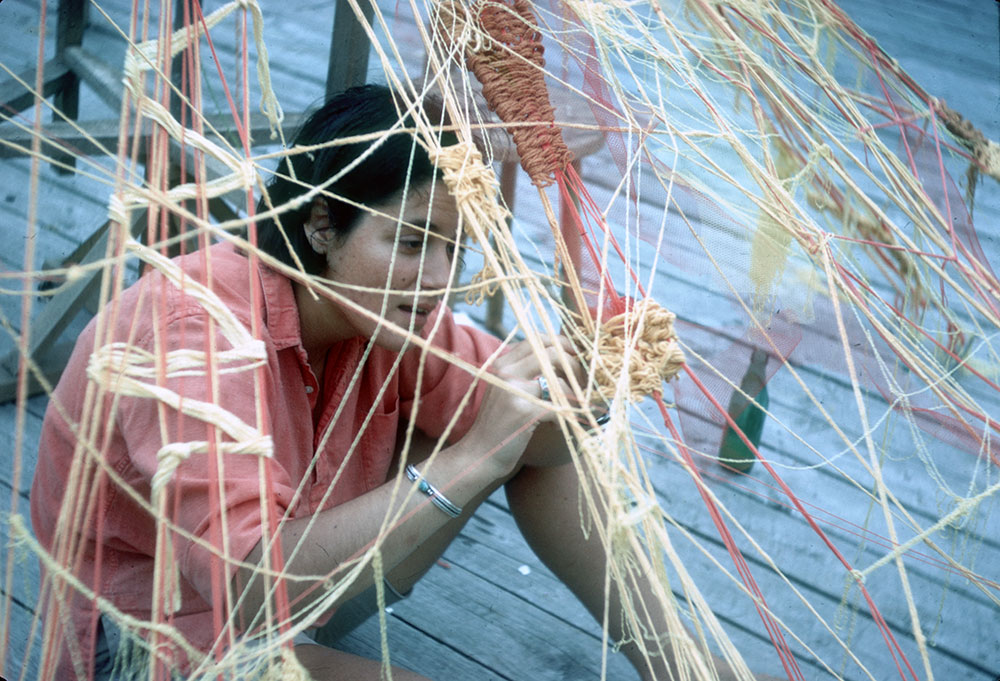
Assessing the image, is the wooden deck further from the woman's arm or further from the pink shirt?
the woman's arm

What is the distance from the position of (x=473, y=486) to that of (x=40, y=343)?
1208mm

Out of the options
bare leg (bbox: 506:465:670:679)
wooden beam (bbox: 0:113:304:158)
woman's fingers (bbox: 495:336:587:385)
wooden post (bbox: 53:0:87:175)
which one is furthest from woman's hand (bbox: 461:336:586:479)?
wooden post (bbox: 53:0:87:175)

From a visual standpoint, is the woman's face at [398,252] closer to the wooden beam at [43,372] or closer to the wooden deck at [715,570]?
the wooden deck at [715,570]

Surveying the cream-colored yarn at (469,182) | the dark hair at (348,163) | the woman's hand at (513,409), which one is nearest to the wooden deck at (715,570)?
the dark hair at (348,163)

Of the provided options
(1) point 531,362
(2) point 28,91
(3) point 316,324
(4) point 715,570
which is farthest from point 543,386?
(2) point 28,91

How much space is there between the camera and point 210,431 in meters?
0.71

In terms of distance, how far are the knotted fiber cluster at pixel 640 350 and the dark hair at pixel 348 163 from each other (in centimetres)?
28

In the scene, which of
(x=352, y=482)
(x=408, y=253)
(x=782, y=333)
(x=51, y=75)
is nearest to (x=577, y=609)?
(x=352, y=482)

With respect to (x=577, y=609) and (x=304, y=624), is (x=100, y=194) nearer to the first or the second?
(x=577, y=609)

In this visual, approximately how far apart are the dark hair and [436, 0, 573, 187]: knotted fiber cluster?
0.08 metres

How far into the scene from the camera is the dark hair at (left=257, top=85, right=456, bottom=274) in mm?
943

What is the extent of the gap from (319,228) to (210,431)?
1.15 ft

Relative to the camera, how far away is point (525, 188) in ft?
4.07

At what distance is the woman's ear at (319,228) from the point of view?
992mm
